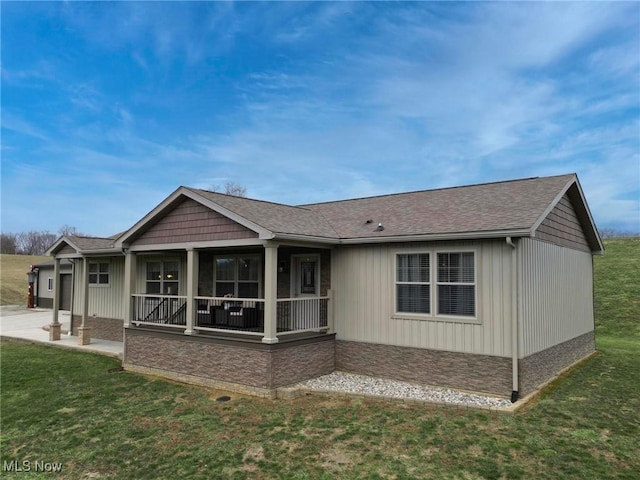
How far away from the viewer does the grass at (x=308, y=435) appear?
551 cm

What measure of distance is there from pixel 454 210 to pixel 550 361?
4.13m

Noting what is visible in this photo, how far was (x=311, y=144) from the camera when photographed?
33844mm

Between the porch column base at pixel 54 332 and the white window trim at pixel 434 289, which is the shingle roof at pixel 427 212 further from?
the porch column base at pixel 54 332

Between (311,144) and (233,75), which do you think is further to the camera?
(311,144)

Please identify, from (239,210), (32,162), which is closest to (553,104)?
(239,210)

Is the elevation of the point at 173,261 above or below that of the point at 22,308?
above

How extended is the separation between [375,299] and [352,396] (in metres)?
2.39

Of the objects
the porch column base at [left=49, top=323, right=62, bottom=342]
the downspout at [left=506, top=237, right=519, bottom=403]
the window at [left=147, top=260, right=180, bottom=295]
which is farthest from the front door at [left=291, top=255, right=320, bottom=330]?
the porch column base at [left=49, top=323, right=62, bottom=342]

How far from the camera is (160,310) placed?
13359 mm

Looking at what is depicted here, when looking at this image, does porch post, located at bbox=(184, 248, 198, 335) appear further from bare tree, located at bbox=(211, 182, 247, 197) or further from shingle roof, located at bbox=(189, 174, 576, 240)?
bare tree, located at bbox=(211, 182, 247, 197)

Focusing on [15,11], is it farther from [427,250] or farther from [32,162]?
[32,162]

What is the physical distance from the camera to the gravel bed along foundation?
7898 mm

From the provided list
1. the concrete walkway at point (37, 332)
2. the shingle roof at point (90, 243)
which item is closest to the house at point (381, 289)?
the concrete walkway at point (37, 332)

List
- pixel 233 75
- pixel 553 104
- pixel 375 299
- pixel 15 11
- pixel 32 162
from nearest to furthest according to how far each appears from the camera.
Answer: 1. pixel 375 299
2. pixel 15 11
3. pixel 553 104
4. pixel 233 75
5. pixel 32 162
